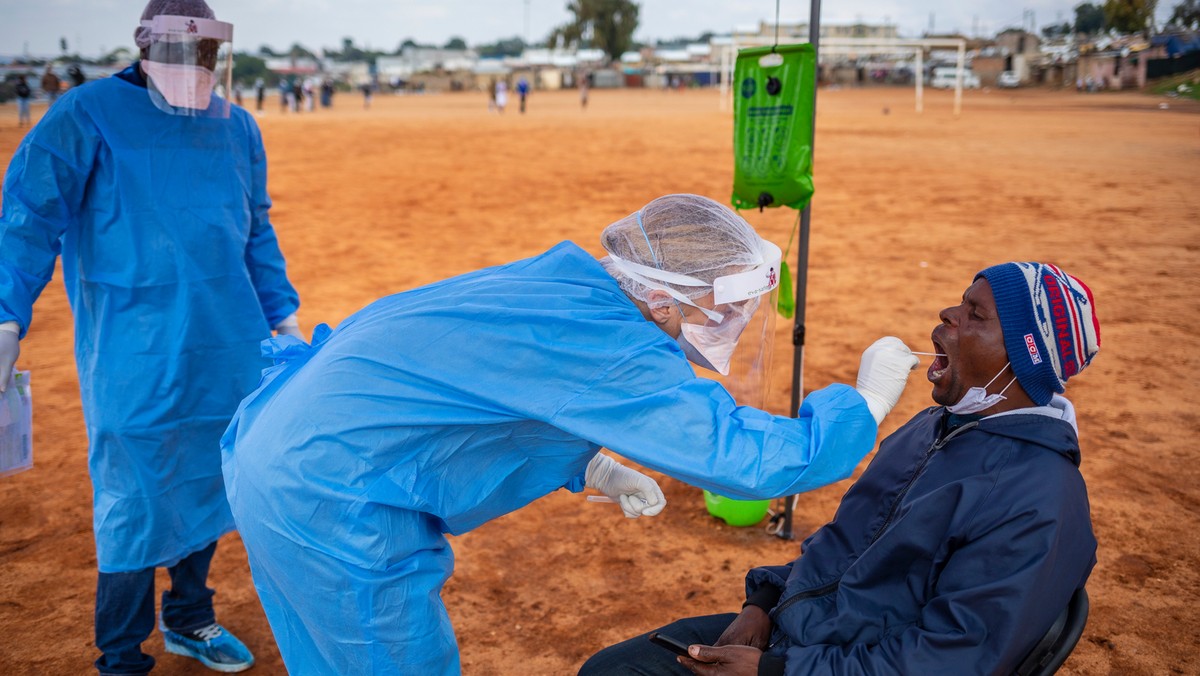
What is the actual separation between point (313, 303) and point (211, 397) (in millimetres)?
5884

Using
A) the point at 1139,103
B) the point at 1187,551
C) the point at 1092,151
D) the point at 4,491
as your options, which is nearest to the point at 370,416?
the point at 1187,551

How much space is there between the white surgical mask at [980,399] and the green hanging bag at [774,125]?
1.95 meters

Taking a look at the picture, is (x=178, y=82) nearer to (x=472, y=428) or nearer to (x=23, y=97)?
(x=472, y=428)

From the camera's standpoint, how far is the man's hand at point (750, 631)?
236cm

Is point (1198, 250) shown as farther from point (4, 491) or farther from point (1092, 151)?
point (4, 491)

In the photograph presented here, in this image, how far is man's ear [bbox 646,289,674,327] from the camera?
214 cm

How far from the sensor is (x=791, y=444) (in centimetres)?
Result: 188

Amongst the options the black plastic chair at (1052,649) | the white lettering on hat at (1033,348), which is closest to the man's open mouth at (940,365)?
the white lettering on hat at (1033,348)

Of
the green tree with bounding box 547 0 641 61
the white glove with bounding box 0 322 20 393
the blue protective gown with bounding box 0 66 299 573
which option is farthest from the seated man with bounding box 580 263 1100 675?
the green tree with bounding box 547 0 641 61

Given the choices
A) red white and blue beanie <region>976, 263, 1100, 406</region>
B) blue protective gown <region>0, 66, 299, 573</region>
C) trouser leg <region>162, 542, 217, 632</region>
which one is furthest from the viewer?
trouser leg <region>162, 542, 217, 632</region>

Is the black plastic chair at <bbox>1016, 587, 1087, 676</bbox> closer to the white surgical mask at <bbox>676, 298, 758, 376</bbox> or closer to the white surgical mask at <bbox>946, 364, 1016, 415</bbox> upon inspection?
the white surgical mask at <bbox>946, 364, 1016, 415</bbox>

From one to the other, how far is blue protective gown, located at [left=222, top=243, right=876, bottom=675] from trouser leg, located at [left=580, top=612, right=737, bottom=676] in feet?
1.60

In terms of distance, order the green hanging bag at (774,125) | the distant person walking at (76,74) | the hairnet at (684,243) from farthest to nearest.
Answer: the distant person walking at (76,74), the green hanging bag at (774,125), the hairnet at (684,243)

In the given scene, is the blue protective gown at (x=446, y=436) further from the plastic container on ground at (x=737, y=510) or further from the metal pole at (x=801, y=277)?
the plastic container on ground at (x=737, y=510)
